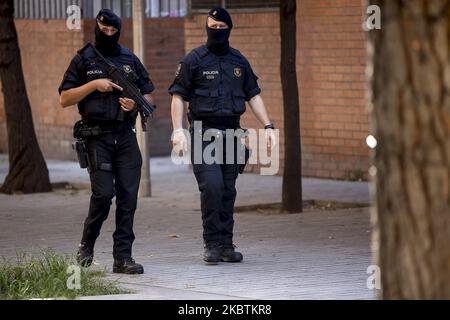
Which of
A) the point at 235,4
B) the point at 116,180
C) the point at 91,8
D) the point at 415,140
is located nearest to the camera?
the point at 415,140

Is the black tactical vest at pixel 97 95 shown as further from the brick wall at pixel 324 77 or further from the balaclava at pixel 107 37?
the brick wall at pixel 324 77

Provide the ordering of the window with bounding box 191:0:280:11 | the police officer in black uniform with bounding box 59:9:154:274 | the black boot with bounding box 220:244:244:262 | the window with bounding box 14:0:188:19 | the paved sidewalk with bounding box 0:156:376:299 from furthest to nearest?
1. the window with bounding box 14:0:188:19
2. the window with bounding box 191:0:280:11
3. the black boot with bounding box 220:244:244:262
4. the police officer in black uniform with bounding box 59:9:154:274
5. the paved sidewalk with bounding box 0:156:376:299

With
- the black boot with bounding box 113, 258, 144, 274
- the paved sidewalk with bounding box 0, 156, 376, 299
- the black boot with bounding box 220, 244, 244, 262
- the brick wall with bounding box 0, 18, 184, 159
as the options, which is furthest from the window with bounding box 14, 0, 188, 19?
the black boot with bounding box 113, 258, 144, 274

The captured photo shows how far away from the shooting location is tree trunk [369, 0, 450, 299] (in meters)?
3.83

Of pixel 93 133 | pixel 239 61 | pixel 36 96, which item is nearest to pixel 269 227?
pixel 239 61

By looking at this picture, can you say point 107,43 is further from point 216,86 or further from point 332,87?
point 332,87

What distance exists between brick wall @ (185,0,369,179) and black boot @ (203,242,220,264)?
6.82 metres

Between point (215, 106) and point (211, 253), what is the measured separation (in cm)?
115

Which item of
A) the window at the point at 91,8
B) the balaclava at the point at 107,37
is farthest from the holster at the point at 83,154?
the window at the point at 91,8

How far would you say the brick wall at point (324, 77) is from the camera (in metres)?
16.1

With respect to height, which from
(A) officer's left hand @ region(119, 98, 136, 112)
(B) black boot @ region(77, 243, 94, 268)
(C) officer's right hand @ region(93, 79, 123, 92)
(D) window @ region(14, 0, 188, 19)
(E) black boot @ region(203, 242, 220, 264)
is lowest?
(E) black boot @ region(203, 242, 220, 264)

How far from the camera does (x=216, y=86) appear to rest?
9.35 m

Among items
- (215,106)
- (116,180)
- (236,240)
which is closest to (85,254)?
(116,180)

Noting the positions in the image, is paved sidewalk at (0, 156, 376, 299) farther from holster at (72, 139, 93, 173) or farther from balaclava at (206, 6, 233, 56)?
balaclava at (206, 6, 233, 56)
